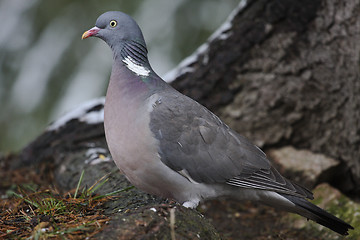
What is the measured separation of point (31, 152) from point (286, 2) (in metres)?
3.44

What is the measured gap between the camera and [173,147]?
3213 mm

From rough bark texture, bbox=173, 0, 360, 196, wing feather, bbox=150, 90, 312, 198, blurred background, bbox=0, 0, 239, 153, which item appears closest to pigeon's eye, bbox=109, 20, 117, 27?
wing feather, bbox=150, 90, 312, 198

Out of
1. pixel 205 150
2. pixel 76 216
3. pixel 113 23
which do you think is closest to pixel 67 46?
pixel 113 23

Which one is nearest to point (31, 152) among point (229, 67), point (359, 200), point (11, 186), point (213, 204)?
point (11, 186)

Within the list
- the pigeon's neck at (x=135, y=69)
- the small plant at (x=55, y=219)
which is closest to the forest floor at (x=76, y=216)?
the small plant at (x=55, y=219)

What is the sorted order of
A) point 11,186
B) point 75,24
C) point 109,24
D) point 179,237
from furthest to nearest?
point 75,24, point 11,186, point 109,24, point 179,237

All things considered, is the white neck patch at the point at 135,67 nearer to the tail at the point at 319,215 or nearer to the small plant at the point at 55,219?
the small plant at the point at 55,219

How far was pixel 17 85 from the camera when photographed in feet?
25.0

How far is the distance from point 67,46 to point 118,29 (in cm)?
422

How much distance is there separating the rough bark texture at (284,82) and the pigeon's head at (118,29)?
164cm

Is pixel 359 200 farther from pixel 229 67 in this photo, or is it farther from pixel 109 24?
pixel 109 24

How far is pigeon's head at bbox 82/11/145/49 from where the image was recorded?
11.8 ft

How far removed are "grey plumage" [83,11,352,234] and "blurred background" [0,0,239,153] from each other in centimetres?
381

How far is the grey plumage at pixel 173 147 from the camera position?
10.4ft
